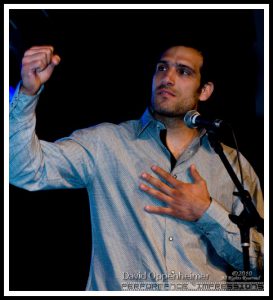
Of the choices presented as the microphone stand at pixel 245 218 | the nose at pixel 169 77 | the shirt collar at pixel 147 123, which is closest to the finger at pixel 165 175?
the shirt collar at pixel 147 123

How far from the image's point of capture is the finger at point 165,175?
2.23 meters

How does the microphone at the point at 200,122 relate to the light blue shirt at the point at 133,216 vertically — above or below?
above

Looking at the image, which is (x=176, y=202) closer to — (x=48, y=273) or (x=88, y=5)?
(x=48, y=273)

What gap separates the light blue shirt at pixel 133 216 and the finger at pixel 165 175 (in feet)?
0.21

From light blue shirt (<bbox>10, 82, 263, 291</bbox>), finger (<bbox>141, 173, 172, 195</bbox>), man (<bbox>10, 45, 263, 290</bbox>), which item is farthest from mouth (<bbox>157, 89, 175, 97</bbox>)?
finger (<bbox>141, 173, 172, 195</bbox>)

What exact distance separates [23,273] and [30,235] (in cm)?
22

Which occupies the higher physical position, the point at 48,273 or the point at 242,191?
the point at 242,191

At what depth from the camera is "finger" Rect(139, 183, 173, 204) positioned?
2.19 m

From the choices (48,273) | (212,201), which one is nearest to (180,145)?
(212,201)

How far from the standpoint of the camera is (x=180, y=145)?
2523mm

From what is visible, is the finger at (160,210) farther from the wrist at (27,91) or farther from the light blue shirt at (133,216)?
the wrist at (27,91)

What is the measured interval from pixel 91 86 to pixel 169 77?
0.61 m

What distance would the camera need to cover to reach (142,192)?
2229 mm

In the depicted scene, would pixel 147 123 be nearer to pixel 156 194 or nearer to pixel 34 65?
pixel 156 194
